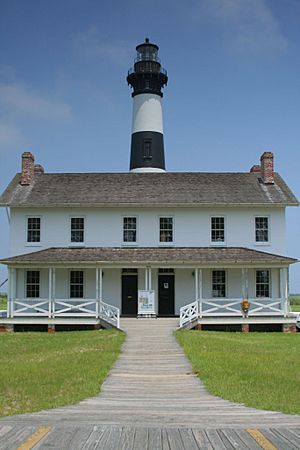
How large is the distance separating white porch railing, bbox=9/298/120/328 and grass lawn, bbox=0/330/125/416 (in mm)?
3913

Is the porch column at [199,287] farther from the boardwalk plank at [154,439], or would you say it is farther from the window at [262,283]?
the boardwalk plank at [154,439]

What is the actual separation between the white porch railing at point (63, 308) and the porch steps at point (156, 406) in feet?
34.3

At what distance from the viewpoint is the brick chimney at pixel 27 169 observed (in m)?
28.7

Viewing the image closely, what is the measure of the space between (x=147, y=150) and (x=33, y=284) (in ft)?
41.0

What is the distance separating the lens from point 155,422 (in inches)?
269

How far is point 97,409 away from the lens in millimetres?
7719

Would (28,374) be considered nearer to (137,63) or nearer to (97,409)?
(97,409)

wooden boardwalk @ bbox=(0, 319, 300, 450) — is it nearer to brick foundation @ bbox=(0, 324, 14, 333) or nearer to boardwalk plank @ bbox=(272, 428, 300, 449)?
boardwalk plank @ bbox=(272, 428, 300, 449)

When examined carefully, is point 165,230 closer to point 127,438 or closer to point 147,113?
point 147,113

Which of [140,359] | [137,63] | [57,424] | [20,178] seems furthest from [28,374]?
[137,63]

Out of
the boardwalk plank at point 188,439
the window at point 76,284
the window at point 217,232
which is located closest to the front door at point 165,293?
the window at point 217,232

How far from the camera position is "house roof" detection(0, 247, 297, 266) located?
80.4 ft

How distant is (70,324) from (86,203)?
6.11m

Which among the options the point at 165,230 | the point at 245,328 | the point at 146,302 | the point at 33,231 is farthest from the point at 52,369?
the point at 33,231
